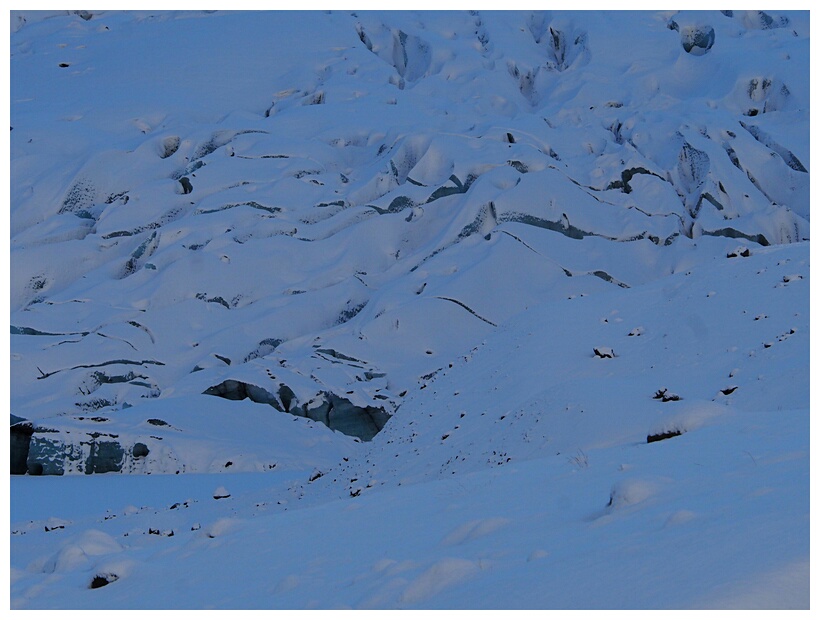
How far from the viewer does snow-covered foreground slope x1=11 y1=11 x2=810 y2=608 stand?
225 inches

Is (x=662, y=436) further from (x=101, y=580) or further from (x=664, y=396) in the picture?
(x=101, y=580)

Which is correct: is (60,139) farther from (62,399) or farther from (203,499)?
(203,499)

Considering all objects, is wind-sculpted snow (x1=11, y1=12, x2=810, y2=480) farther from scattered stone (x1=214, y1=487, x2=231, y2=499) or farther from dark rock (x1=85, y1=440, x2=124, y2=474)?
scattered stone (x1=214, y1=487, x2=231, y2=499)

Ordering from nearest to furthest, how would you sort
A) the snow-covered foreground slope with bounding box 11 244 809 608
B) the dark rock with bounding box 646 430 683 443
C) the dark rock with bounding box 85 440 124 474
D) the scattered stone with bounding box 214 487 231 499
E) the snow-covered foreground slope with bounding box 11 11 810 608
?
the snow-covered foreground slope with bounding box 11 244 809 608, the snow-covered foreground slope with bounding box 11 11 810 608, the dark rock with bounding box 646 430 683 443, the scattered stone with bounding box 214 487 231 499, the dark rock with bounding box 85 440 124 474

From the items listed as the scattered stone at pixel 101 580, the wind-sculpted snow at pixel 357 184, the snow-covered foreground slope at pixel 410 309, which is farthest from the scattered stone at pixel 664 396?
the wind-sculpted snow at pixel 357 184

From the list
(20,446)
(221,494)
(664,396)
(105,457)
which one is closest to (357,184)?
(105,457)

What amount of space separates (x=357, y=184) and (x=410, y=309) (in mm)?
8693

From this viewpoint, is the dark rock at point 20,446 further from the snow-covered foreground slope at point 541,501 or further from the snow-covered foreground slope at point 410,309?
the snow-covered foreground slope at point 541,501

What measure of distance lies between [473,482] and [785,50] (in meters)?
38.2

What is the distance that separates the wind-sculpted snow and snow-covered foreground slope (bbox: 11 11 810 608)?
0.13m

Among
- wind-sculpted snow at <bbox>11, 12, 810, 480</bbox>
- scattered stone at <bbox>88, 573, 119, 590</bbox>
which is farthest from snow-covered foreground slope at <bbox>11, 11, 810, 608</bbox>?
wind-sculpted snow at <bbox>11, 12, 810, 480</bbox>

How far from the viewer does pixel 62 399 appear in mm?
21828

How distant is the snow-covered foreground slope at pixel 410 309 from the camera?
571 cm
